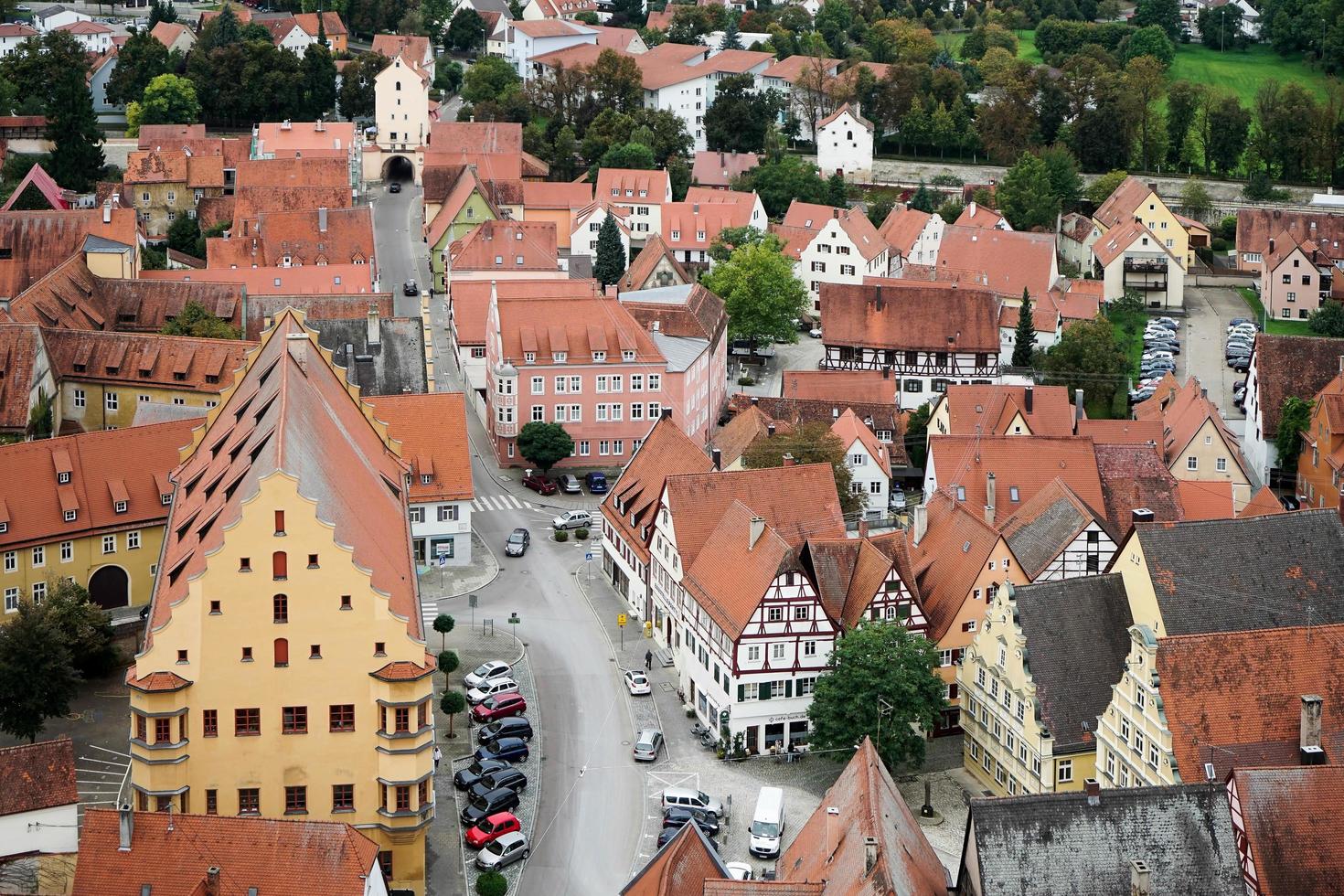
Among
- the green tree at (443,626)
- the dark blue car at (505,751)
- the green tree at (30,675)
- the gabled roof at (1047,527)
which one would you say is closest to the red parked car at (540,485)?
the green tree at (443,626)

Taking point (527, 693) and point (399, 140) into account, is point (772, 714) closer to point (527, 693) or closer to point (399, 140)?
point (527, 693)

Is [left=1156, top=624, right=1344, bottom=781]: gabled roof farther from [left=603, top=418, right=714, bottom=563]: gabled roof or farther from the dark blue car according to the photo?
[left=603, top=418, right=714, bottom=563]: gabled roof

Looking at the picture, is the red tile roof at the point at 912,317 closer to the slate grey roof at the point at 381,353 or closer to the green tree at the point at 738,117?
the slate grey roof at the point at 381,353

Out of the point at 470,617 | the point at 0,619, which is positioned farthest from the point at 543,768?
the point at 0,619

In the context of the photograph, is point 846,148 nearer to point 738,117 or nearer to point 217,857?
point 738,117

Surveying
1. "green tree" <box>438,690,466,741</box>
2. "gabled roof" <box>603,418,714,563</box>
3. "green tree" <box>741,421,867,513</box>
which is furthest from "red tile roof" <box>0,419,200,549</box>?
"green tree" <box>741,421,867,513</box>

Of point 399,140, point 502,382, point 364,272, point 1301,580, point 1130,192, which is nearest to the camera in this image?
point 1301,580
